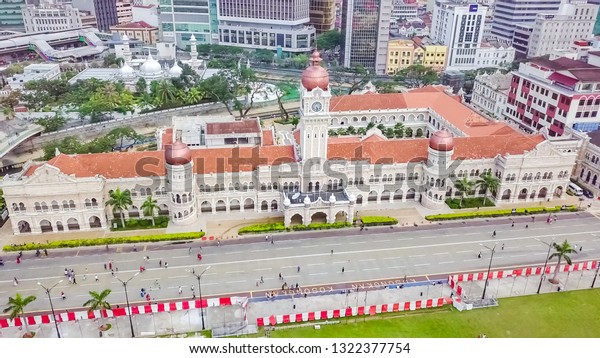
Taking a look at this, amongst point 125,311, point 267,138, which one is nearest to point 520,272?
point 267,138

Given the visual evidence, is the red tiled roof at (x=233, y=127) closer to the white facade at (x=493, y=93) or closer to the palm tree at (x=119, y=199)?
the palm tree at (x=119, y=199)

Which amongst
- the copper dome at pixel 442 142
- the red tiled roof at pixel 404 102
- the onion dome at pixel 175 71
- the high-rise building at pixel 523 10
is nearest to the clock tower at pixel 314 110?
the copper dome at pixel 442 142

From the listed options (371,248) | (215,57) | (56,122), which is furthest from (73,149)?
(215,57)

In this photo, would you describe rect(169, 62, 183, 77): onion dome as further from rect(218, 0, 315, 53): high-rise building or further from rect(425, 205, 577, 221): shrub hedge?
rect(425, 205, 577, 221): shrub hedge

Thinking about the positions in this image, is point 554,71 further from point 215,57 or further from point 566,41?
point 215,57

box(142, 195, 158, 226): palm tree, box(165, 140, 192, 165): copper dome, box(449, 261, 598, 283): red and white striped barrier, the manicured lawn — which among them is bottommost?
the manicured lawn

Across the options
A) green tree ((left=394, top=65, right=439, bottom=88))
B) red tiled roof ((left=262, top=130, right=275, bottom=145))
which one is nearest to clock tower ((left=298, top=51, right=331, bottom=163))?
red tiled roof ((left=262, top=130, right=275, bottom=145))

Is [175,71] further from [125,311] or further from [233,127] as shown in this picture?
[125,311]
